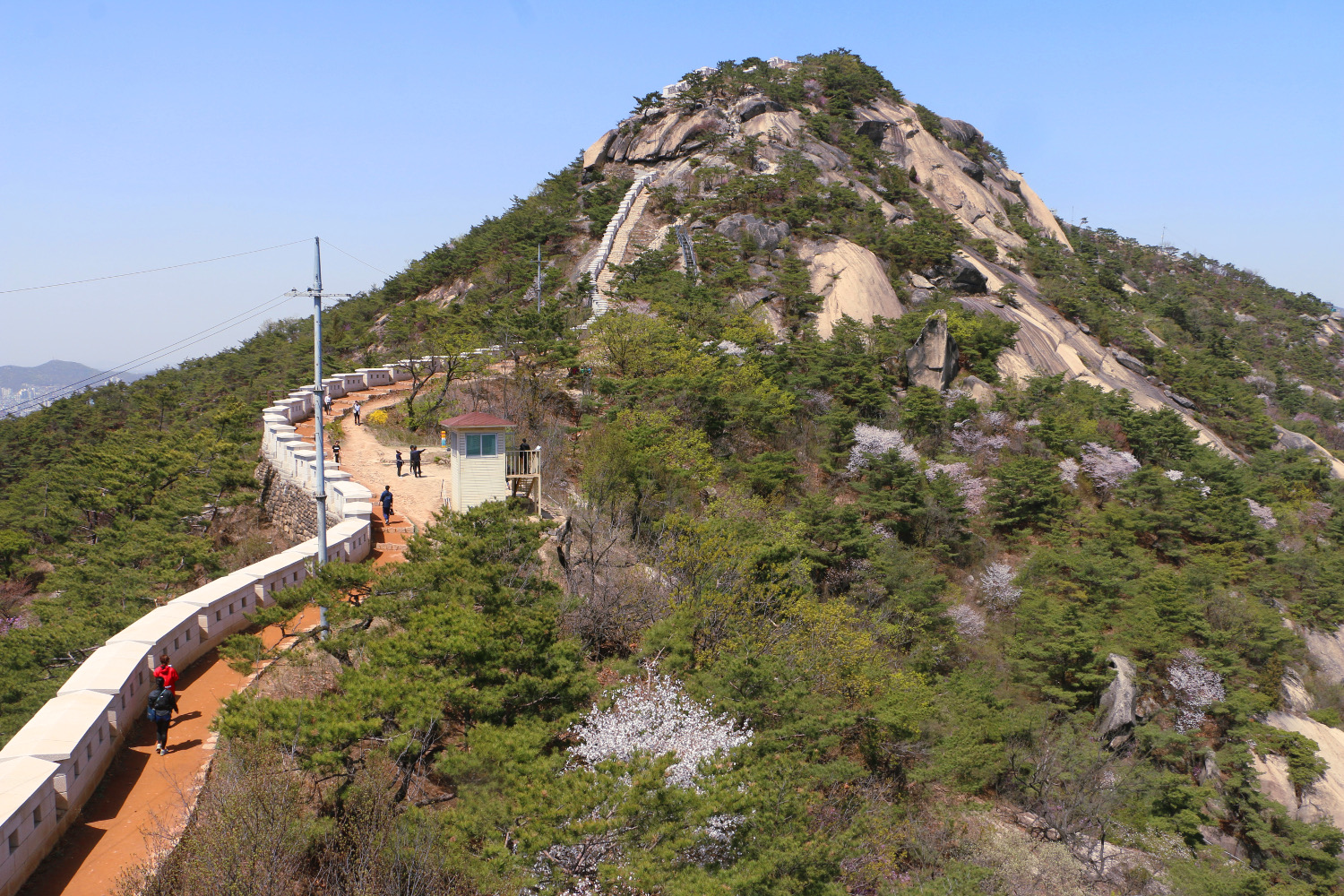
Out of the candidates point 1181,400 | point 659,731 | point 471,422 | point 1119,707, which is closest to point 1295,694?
point 1119,707

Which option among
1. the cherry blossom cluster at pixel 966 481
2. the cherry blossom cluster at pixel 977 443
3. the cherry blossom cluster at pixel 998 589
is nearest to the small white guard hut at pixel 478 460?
the cherry blossom cluster at pixel 998 589

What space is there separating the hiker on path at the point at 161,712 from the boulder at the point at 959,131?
77.7 m

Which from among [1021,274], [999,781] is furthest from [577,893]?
[1021,274]

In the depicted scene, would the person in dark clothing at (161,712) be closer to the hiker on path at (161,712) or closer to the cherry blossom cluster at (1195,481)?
the hiker on path at (161,712)

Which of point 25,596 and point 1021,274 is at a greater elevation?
point 1021,274

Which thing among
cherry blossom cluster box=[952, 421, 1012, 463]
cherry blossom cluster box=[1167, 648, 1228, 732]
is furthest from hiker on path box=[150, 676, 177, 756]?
cherry blossom cluster box=[952, 421, 1012, 463]

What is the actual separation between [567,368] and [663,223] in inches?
888

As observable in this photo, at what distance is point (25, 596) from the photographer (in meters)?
29.8

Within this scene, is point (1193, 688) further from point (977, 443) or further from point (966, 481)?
point (977, 443)

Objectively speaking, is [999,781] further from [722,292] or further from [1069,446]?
[722,292]

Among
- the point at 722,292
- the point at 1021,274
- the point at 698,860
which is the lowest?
the point at 698,860

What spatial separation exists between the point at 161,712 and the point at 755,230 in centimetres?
4342

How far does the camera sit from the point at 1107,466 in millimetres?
35250

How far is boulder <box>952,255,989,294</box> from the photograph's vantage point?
48.6m
